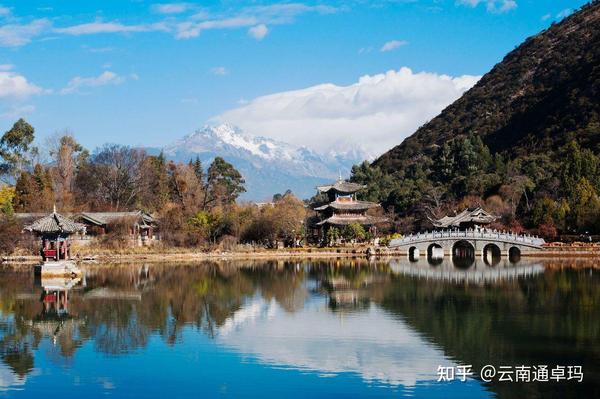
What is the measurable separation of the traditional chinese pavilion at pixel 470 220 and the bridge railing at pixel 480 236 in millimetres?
2250

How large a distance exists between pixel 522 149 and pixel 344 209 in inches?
1363

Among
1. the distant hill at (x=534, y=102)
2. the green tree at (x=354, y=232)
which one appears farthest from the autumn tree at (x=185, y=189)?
the distant hill at (x=534, y=102)

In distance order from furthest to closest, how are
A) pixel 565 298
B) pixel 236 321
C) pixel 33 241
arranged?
1. pixel 33 241
2. pixel 565 298
3. pixel 236 321

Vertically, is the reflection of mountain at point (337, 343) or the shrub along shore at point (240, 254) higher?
the shrub along shore at point (240, 254)

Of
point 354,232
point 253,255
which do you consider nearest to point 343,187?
point 354,232

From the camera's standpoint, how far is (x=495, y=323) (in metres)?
26.2

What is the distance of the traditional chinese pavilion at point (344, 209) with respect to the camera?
72562mm

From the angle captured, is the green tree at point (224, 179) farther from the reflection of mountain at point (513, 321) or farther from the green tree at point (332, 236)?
the reflection of mountain at point (513, 321)

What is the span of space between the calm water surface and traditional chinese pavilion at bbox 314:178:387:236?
28.7 meters

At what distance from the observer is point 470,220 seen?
67625mm

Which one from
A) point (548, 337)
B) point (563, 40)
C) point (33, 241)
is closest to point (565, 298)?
point (548, 337)

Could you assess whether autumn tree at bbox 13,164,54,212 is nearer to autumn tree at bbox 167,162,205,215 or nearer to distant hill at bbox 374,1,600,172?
autumn tree at bbox 167,162,205,215

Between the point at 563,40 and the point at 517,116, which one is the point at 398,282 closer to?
the point at 517,116

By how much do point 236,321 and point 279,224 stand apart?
38.9 meters
